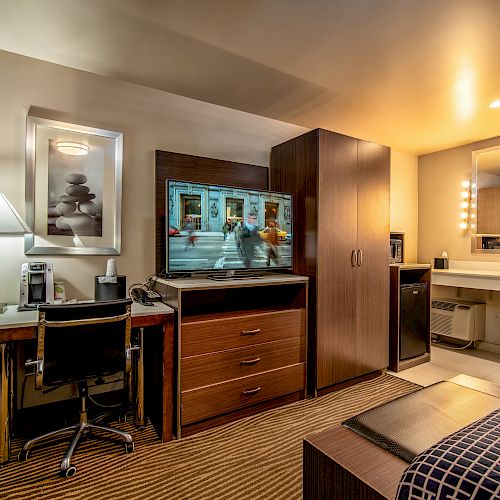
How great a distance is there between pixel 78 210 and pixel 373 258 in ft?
8.01

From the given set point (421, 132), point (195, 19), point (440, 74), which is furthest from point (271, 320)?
point (421, 132)

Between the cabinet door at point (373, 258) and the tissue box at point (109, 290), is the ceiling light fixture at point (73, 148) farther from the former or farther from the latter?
the cabinet door at point (373, 258)

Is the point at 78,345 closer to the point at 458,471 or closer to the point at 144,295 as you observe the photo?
the point at 144,295

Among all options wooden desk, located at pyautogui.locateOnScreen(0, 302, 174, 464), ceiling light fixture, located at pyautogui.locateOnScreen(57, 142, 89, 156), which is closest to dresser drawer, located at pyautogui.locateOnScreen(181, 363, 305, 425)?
wooden desk, located at pyautogui.locateOnScreen(0, 302, 174, 464)

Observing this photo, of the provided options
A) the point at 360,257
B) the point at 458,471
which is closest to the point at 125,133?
the point at 360,257

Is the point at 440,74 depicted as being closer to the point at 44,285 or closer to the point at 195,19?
the point at 195,19

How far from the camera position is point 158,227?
2602 millimetres

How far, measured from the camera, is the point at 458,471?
69cm

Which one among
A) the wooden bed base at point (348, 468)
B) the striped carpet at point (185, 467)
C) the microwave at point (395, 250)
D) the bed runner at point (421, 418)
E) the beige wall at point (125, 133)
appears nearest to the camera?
the wooden bed base at point (348, 468)

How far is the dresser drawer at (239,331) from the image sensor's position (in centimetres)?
208

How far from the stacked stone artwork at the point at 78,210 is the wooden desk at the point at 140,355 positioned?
63 centimetres

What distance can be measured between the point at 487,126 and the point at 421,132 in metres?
0.61

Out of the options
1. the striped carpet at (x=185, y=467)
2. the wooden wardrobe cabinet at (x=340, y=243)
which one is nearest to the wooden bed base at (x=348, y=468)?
the striped carpet at (x=185, y=467)

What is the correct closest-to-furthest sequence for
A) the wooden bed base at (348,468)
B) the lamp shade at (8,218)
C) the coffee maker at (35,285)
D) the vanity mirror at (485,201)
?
1. the wooden bed base at (348,468)
2. the lamp shade at (8,218)
3. the coffee maker at (35,285)
4. the vanity mirror at (485,201)
